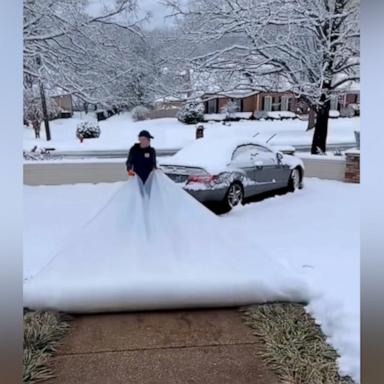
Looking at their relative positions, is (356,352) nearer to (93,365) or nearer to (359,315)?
(359,315)

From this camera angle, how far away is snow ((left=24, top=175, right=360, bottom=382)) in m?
2.67

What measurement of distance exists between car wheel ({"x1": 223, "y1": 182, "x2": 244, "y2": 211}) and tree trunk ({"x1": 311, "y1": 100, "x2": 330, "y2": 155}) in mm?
462

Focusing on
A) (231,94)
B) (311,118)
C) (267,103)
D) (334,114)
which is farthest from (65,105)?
(334,114)

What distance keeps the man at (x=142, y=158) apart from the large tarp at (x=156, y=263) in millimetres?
50

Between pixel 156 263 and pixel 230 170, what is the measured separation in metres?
0.69

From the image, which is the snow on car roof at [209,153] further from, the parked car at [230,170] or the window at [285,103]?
the window at [285,103]

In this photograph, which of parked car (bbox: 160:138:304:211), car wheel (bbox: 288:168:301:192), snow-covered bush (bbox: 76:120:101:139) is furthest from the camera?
car wheel (bbox: 288:168:301:192)

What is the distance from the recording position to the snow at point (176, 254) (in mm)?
2672

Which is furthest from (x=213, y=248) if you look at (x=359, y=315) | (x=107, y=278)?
(x=359, y=315)

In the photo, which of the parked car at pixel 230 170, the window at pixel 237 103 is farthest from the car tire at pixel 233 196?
the window at pixel 237 103

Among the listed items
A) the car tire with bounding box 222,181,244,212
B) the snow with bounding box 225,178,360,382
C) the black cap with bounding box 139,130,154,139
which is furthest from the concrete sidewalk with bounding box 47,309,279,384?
the black cap with bounding box 139,130,154,139

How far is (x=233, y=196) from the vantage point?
→ 117 inches

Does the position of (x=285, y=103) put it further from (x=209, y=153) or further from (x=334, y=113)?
(x=209, y=153)

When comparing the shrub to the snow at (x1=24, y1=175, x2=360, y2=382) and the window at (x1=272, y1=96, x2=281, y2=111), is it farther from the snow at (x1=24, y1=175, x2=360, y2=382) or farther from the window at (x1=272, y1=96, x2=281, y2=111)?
the snow at (x1=24, y1=175, x2=360, y2=382)
